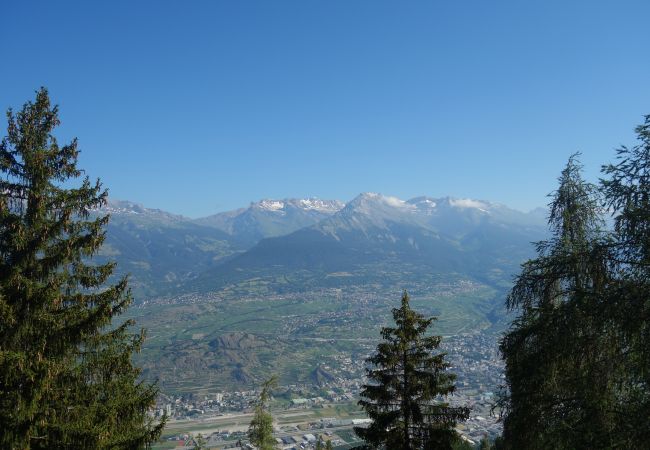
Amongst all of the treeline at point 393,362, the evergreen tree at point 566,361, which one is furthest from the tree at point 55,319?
the evergreen tree at point 566,361

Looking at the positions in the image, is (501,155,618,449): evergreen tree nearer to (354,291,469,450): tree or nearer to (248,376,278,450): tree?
(354,291,469,450): tree

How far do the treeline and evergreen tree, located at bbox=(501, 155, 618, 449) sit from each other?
0.03 m

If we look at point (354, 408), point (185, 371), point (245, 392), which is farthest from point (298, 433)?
point (185, 371)

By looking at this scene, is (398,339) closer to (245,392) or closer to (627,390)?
(627,390)

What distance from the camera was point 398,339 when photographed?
1454cm

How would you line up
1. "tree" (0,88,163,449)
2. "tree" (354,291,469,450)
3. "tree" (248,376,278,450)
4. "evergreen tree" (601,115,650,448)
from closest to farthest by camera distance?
"evergreen tree" (601,115,650,448) → "tree" (0,88,163,449) → "tree" (354,291,469,450) → "tree" (248,376,278,450)

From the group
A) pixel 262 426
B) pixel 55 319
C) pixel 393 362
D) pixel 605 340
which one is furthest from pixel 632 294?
pixel 262 426

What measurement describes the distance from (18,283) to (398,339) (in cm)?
1067

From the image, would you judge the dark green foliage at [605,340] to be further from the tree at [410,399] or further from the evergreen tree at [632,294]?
the tree at [410,399]

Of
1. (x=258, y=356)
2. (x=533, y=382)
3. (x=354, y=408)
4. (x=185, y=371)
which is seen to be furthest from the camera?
(x=258, y=356)

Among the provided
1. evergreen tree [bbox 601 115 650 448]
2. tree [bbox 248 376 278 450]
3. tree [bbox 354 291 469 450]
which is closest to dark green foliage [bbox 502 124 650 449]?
evergreen tree [bbox 601 115 650 448]

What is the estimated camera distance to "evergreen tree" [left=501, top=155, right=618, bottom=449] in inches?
265

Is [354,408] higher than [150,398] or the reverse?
the reverse

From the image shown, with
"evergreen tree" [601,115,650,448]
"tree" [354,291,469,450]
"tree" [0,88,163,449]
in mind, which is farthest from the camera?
"tree" [354,291,469,450]
